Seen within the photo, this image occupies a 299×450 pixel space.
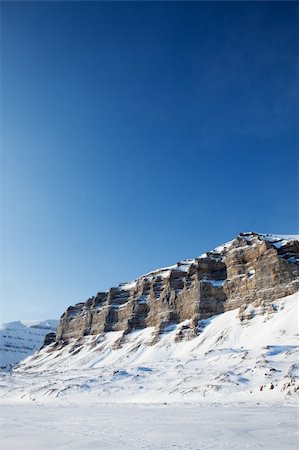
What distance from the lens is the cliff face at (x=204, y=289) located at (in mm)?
90875

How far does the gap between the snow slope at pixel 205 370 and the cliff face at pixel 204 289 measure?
4786 millimetres

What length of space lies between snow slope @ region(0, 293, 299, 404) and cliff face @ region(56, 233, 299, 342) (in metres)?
4.79

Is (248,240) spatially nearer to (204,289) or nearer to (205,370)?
(204,289)

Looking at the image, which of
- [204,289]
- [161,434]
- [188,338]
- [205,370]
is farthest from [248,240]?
[161,434]

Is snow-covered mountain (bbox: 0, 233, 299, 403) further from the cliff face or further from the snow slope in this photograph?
the cliff face

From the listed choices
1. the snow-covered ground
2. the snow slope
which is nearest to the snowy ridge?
the snow slope

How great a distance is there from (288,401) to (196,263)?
86.2 metres

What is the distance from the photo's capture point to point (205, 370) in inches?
1948

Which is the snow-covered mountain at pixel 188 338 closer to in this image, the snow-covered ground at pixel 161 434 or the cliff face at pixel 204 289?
the cliff face at pixel 204 289

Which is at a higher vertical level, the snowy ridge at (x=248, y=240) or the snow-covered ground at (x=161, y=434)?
the snowy ridge at (x=248, y=240)

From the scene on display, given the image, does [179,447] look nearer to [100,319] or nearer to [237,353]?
[237,353]

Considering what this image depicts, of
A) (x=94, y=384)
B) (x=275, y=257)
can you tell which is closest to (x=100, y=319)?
(x=275, y=257)

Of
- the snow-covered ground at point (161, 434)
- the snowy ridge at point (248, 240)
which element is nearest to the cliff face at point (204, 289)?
the snowy ridge at point (248, 240)

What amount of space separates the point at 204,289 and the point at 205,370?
57.7m
